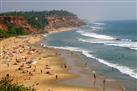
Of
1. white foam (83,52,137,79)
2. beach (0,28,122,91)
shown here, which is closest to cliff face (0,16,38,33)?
beach (0,28,122,91)

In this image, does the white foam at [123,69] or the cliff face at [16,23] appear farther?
the cliff face at [16,23]

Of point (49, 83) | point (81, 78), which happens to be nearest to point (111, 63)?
point (81, 78)

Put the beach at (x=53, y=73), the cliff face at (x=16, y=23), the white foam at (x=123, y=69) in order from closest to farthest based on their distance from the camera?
the beach at (x=53, y=73), the white foam at (x=123, y=69), the cliff face at (x=16, y=23)

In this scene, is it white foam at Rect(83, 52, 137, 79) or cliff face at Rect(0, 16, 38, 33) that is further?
cliff face at Rect(0, 16, 38, 33)

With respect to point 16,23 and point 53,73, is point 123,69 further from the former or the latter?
point 16,23

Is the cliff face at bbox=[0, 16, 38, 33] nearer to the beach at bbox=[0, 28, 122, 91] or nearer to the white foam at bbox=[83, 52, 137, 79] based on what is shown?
the beach at bbox=[0, 28, 122, 91]

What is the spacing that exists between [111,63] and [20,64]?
47.7ft

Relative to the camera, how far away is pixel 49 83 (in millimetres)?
40781

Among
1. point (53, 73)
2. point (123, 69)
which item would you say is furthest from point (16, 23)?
point (123, 69)

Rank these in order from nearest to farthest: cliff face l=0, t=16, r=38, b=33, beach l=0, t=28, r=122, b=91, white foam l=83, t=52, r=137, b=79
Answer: beach l=0, t=28, r=122, b=91 → white foam l=83, t=52, r=137, b=79 → cliff face l=0, t=16, r=38, b=33

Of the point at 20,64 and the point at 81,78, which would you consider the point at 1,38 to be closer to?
the point at 20,64

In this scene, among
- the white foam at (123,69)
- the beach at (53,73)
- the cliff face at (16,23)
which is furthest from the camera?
the cliff face at (16,23)

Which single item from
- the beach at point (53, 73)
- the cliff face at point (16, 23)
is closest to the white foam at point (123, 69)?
the beach at point (53, 73)

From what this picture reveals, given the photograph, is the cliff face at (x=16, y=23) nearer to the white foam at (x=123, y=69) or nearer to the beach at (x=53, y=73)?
the beach at (x=53, y=73)
